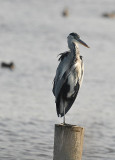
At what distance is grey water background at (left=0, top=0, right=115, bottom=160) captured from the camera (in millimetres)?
11297

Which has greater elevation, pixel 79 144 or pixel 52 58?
pixel 52 58

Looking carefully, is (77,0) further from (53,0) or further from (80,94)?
(80,94)

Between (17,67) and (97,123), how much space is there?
8.02 m

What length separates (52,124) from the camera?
13039mm

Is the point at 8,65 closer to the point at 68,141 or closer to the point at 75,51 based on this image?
the point at 75,51

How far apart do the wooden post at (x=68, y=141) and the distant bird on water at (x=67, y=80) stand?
2.88ft

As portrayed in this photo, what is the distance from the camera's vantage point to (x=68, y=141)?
7.85 meters

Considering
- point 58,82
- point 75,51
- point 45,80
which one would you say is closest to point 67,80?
point 58,82

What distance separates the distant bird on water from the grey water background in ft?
1.88

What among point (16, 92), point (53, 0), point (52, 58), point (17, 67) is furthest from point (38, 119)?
point (53, 0)

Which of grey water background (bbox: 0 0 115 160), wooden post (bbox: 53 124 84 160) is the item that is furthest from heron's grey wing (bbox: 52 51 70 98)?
wooden post (bbox: 53 124 84 160)

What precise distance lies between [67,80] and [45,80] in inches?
396

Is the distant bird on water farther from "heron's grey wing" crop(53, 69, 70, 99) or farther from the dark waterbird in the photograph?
the dark waterbird

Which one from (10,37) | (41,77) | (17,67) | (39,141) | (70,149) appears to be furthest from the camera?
(10,37)
